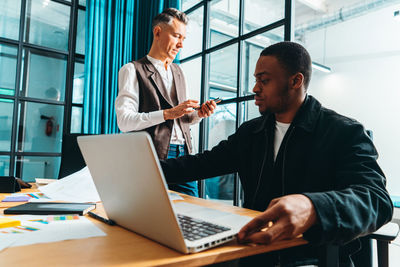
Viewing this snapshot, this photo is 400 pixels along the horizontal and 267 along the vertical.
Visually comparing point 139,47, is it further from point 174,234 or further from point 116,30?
point 174,234

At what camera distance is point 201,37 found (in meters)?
3.01

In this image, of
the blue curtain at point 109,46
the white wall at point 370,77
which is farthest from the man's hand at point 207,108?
the white wall at point 370,77

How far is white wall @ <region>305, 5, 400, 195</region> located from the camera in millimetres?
5762

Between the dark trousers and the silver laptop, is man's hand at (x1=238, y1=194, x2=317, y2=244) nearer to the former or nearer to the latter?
the silver laptop

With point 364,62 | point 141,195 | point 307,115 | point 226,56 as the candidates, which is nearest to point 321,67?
A: point 364,62

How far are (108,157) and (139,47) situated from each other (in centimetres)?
307

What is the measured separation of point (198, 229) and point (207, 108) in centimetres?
95

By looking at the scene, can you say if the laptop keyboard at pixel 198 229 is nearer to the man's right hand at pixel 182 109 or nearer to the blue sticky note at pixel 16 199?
the blue sticky note at pixel 16 199

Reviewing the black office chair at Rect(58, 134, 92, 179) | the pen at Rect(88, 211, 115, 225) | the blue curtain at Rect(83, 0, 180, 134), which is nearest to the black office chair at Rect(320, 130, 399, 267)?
the pen at Rect(88, 211, 115, 225)

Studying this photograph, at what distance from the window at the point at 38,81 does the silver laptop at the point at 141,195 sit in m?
2.85

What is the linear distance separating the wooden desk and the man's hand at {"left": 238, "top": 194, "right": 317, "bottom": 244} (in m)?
0.02

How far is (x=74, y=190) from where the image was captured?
1125mm

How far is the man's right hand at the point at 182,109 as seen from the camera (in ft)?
4.55

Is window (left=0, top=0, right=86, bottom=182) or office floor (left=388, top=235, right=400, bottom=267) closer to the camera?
office floor (left=388, top=235, right=400, bottom=267)
